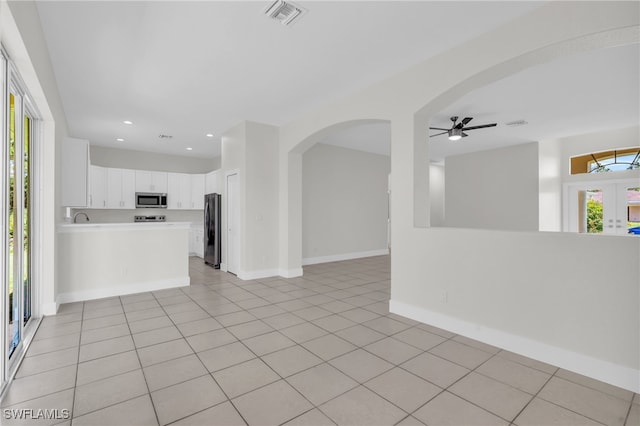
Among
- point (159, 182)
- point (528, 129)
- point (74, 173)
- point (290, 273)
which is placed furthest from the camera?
point (159, 182)

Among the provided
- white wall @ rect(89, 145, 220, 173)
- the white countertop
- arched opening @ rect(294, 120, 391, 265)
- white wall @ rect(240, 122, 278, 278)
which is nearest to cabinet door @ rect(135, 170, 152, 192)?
white wall @ rect(89, 145, 220, 173)

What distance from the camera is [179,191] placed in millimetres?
8312

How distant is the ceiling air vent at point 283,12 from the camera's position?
2.46m

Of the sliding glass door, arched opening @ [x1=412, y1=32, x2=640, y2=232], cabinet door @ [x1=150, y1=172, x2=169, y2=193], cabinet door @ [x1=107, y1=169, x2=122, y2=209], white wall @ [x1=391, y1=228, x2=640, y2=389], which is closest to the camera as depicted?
the sliding glass door

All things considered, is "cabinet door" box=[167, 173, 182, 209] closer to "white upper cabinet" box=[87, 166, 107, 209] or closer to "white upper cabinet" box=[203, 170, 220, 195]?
"white upper cabinet" box=[203, 170, 220, 195]

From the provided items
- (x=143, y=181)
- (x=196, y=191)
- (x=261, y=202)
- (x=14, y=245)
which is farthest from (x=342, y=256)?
(x=14, y=245)

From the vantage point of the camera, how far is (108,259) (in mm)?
4375

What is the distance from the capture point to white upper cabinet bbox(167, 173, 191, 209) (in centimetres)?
817

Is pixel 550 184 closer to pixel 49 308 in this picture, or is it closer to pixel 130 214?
pixel 49 308

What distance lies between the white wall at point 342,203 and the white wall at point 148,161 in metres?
3.52

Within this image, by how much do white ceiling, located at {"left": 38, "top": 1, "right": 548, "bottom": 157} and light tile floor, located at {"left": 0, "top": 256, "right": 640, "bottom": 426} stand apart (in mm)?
2898

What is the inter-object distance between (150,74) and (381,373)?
415 centimetres

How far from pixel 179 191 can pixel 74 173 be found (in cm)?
397

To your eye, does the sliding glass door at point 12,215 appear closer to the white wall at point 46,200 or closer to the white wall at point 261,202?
the white wall at point 46,200
